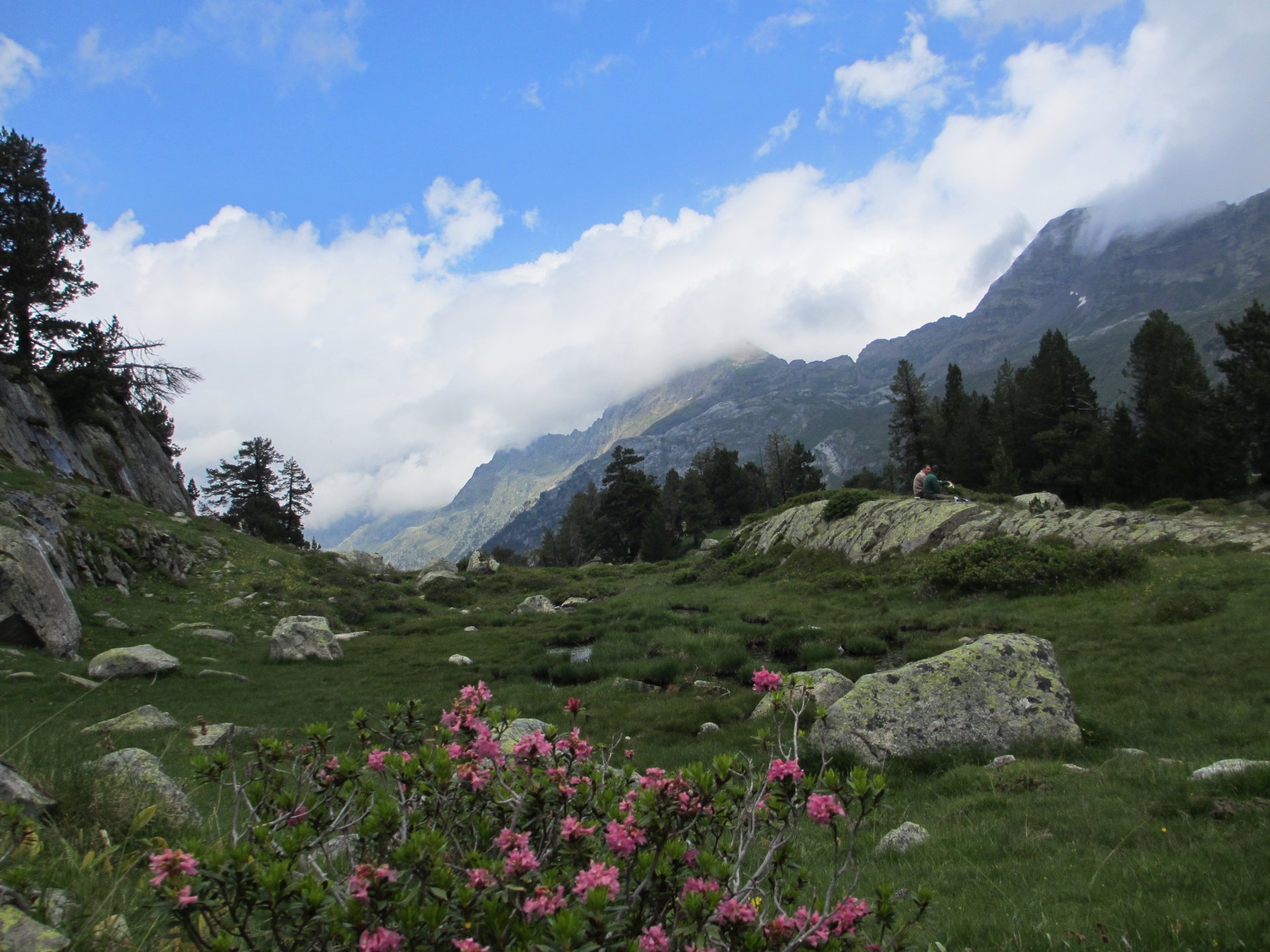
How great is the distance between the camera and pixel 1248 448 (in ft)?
139

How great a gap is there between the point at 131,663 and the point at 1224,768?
23611 mm

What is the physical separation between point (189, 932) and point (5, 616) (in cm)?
2260

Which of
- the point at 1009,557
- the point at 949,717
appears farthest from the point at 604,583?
the point at 949,717

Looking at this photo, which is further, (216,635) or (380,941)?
(216,635)

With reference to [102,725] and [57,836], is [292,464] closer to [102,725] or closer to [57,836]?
[102,725]

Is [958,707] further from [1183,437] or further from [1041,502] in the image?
[1183,437]

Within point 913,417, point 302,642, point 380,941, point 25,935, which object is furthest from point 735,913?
point 913,417

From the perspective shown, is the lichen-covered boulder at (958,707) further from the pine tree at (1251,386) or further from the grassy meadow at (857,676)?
the pine tree at (1251,386)

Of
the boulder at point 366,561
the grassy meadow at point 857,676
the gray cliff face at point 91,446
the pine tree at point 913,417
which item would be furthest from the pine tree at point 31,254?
the pine tree at point 913,417

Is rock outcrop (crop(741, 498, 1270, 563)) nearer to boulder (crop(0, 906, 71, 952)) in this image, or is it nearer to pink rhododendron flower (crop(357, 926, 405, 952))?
pink rhododendron flower (crop(357, 926, 405, 952))

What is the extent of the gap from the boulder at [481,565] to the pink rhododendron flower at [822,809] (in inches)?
2188

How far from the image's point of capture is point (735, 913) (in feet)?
7.36

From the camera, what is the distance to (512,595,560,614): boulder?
3484cm

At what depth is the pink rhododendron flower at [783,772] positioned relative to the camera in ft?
9.81
